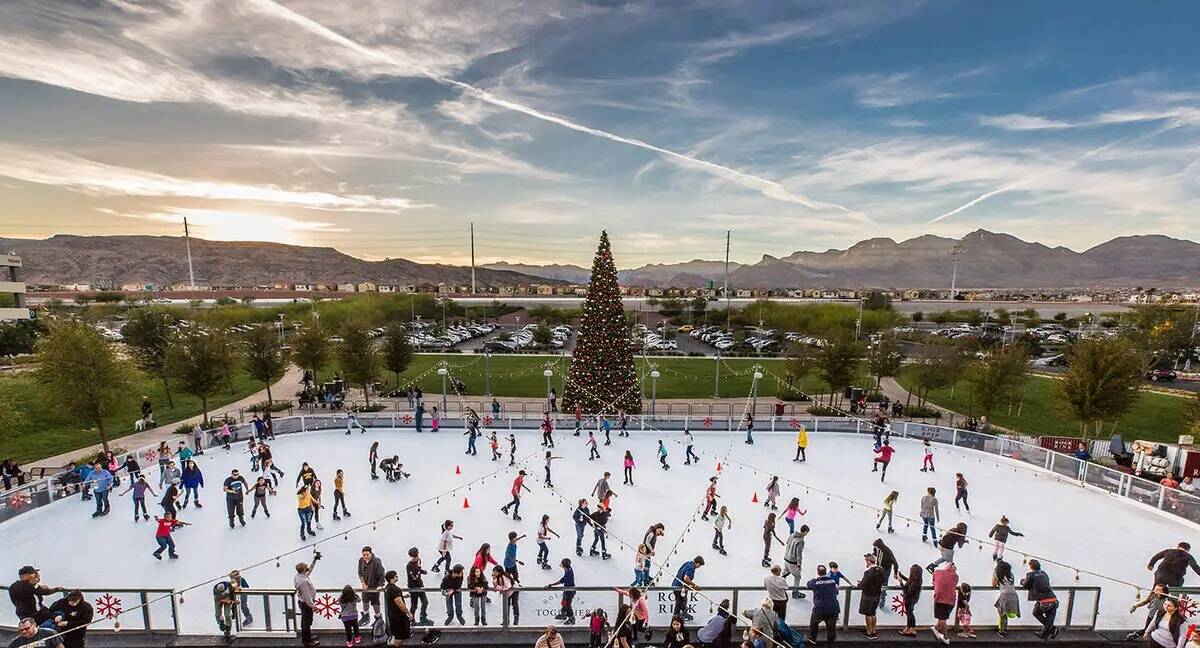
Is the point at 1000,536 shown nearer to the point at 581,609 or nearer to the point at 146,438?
the point at 581,609

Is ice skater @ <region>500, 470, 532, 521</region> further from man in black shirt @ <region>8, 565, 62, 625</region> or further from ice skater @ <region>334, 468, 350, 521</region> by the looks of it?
man in black shirt @ <region>8, 565, 62, 625</region>

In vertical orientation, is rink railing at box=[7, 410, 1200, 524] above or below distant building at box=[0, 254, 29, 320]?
below

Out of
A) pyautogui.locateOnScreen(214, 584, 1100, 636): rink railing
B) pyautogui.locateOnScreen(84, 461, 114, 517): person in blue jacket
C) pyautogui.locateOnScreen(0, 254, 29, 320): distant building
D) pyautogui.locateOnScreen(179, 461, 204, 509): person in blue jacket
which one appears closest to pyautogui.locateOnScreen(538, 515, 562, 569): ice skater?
pyautogui.locateOnScreen(214, 584, 1100, 636): rink railing

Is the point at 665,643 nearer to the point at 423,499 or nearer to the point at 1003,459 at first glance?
the point at 423,499

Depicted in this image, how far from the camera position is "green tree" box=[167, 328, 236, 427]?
25625 mm

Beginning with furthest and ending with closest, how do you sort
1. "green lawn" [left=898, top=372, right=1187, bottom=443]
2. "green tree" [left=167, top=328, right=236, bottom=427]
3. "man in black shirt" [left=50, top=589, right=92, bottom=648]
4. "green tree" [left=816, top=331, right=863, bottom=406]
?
"green tree" [left=816, top=331, right=863, bottom=406]
"green lawn" [left=898, top=372, right=1187, bottom=443]
"green tree" [left=167, top=328, right=236, bottom=427]
"man in black shirt" [left=50, top=589, right=92, bottom=648]

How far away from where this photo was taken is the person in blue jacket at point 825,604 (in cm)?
813

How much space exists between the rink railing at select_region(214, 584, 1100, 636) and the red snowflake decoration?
1.83 metres

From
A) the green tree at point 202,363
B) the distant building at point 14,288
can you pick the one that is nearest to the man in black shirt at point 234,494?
the green tree at point 202,363

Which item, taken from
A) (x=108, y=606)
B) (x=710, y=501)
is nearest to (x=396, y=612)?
(x=108, y=606)

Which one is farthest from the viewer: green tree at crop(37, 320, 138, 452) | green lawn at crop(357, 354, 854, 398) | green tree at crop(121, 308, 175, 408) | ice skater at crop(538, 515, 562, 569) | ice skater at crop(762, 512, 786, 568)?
green lawn at crop(357, 354, 854, 398)

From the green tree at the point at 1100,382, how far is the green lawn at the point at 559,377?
48.8 ft

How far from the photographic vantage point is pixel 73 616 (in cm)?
739

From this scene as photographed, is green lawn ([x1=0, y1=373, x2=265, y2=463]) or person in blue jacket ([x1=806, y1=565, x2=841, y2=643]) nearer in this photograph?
person in blue jacket ([x1=806, y1=565, x2=841, y2=643])
